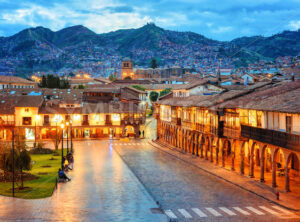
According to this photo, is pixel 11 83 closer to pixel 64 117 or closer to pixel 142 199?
pixel 64 117

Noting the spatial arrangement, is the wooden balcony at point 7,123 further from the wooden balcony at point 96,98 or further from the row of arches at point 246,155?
the row of arches at point 246,155

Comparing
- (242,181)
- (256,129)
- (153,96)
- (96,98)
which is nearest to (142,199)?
(242,181)

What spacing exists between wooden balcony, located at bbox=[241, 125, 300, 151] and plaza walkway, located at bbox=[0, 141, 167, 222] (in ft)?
37.2

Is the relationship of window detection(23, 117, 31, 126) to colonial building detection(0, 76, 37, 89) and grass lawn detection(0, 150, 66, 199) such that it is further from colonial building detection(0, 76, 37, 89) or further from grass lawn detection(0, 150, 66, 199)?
colonial building detection(0, 76, 37, 89)

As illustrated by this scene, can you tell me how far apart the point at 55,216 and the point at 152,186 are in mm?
12797

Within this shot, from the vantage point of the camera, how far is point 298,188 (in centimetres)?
3294

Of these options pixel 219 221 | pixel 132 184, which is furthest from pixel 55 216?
pixel 132 184

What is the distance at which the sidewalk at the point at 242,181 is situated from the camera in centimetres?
2843

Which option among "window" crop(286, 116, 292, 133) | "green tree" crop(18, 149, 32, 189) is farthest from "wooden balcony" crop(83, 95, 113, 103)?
"window" crop(286, 116, 292, 133)

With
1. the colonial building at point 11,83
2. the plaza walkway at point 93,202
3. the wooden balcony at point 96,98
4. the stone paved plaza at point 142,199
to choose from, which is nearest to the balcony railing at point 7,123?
the wooden balcony at point 96,98

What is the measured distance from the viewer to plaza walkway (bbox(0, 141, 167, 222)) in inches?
939

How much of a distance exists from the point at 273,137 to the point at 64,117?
55.2 meters

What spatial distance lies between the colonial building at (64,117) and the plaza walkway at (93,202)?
37015 millimetres

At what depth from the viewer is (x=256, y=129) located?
3566cm
